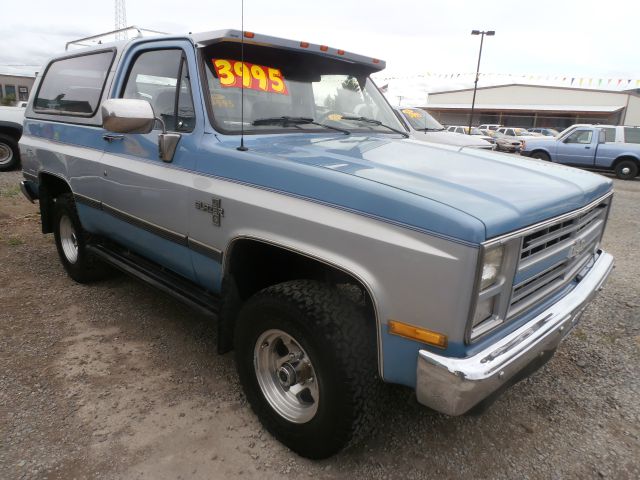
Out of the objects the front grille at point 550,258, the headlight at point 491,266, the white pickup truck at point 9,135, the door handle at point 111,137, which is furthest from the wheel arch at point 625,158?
the white pickup truck at point 9,135

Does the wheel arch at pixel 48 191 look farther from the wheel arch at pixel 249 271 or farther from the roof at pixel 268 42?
the wheel arch at pixel 249 271

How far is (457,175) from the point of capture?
2176 millimetres

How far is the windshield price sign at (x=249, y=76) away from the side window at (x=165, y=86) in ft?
0.71

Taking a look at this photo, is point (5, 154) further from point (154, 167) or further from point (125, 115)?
point (125, 115)

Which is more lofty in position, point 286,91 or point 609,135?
point 286,91

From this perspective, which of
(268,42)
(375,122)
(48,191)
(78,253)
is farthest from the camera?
(48,191)

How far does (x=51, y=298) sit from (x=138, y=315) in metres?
0.91

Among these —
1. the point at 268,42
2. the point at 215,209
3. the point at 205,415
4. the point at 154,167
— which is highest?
the point at 268,42

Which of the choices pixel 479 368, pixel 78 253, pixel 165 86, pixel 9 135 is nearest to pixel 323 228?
pixel 479 368

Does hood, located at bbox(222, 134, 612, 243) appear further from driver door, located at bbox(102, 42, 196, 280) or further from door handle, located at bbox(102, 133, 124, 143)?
door handle, located at bbox(102, 133, 124, 143)

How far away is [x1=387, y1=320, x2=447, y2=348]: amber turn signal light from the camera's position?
5.68 ft

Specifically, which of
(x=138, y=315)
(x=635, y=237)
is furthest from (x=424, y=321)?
(x=635, y=237)

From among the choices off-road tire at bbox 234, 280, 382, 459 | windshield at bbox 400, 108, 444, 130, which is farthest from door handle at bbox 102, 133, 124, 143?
windshield at bbox 400, 108, 444, 130

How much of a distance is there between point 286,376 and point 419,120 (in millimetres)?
9412
